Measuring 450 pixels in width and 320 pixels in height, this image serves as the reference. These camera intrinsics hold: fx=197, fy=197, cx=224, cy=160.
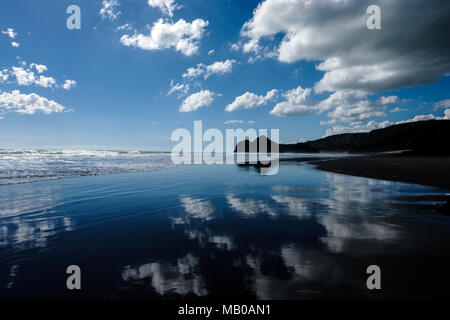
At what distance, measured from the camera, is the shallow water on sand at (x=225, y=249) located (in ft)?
12.4

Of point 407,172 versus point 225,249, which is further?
point 407,172

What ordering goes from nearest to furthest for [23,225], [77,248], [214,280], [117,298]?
[117,298] → [214,280] → [77,248] → [23,225]

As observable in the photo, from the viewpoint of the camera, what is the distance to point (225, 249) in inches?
211

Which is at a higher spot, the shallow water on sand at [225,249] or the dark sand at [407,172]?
the dark sand at [407,172]

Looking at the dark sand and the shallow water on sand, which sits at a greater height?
the dark sand

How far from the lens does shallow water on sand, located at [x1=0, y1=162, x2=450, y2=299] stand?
3777mm

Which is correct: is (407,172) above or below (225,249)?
above

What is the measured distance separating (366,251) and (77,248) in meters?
7.86

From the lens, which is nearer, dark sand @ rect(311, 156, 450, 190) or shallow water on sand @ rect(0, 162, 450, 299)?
shallow water on sand @ rect(0, 162, 450, 299)

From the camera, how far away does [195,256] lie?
498 centimetres

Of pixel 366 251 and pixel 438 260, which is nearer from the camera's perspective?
pixel 438 260
